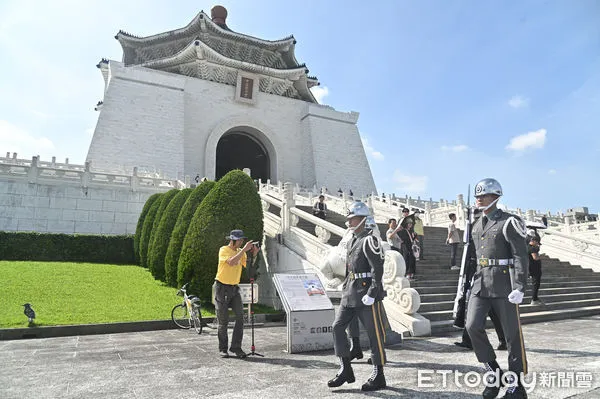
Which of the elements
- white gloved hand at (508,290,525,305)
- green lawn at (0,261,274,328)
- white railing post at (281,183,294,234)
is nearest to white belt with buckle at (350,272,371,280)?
white gloved hand at (508,290,525,305)

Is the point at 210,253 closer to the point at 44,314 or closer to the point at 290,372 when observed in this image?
the point at 44,314

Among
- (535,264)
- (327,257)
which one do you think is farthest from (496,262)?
(535,264)

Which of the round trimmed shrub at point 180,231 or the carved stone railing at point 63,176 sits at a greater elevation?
the carved stone railing at point 63,176

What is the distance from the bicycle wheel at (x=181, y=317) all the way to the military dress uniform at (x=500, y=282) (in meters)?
5.70

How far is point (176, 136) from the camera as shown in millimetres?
27453

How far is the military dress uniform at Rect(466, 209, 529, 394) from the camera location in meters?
3.24

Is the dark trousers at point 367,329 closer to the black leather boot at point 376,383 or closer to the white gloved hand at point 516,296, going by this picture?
the black leather boot at point 376,383

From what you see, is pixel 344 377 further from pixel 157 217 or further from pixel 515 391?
pixel 157 217

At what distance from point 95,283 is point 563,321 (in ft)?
35.7

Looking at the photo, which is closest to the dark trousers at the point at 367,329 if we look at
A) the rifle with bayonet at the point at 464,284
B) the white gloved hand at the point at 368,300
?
the white gloved hand at the point at 368,300

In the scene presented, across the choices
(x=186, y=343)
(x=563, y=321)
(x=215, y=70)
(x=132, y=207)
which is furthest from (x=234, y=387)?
(x=215, y=70)

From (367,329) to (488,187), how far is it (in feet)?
5.67

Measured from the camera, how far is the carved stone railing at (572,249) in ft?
41.3

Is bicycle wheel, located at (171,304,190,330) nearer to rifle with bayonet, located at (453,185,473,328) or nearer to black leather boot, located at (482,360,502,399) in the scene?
rifle with bayonet, located at (453,185,473,328)
